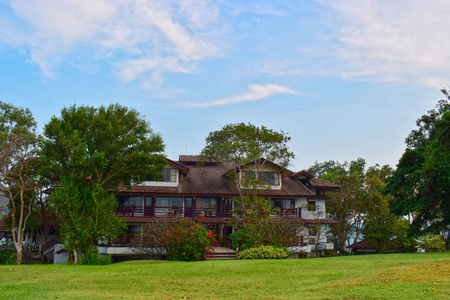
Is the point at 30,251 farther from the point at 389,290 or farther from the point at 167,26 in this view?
the point at 389,290

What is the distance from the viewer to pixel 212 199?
116ft

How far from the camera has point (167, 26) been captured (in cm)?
2112

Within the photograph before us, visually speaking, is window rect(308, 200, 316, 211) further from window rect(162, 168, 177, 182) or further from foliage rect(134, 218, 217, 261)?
foliage rect(134, 218, 217, 261)

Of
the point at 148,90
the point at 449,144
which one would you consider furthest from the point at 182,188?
the point at 449,144

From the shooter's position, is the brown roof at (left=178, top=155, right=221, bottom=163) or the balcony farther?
the brown roof at (left=178, top=155, right=221, bottom=163)

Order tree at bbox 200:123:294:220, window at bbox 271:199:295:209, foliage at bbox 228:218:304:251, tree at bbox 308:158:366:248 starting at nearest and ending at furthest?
1. foliage at bbox 228:218:304:251
2. tree at bbox 200:123:294:220
3. window at bbox 271:199:295:209
4. tree at bbox 308:158:366:248

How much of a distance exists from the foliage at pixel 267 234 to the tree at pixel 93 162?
731 cm

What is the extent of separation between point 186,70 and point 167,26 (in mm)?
4236

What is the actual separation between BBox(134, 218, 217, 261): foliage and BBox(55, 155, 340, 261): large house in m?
5.83

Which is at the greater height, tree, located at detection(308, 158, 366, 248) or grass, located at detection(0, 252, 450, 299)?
tree, located at detection(308, 158, 366, 248)

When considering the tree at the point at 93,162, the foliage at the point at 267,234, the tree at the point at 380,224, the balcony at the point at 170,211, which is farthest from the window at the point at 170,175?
the tree at the point at 380,224

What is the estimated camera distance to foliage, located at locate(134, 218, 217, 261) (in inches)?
896

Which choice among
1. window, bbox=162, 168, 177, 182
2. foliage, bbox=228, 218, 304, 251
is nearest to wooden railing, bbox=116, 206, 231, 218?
window, bbox=162, 168, 177, 182

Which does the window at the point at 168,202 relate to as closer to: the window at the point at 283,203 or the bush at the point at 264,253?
the window at the point at 283,203
